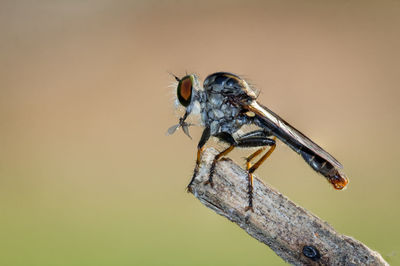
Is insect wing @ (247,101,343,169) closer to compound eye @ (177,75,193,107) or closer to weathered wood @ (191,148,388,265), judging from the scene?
compound eye @ (177,75,193,107)

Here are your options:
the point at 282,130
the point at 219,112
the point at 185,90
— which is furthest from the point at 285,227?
the point at 185,90

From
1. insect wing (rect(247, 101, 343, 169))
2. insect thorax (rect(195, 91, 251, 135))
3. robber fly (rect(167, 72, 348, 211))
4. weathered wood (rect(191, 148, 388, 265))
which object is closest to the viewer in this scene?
weathered wood (rect(191, 148, 388, 265))

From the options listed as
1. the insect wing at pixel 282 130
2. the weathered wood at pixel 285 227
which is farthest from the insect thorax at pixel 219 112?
the weathered wood at pixel 285 227

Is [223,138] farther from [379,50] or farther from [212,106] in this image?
[379,50]

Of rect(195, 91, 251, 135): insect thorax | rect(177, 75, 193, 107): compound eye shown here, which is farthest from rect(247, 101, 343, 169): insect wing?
rect(177, 75, 193, 107): compound eye

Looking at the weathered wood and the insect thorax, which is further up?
the insect thorax

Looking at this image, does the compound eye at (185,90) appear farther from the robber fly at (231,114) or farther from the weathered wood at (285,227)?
the weathered wood at (285,227)

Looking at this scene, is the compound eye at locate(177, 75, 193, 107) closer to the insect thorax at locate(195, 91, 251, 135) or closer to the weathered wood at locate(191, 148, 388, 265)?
the insect thorax at locate(195, 91, 251, 135)

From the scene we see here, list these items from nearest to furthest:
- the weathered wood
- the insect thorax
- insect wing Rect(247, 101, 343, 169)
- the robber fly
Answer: the weathered wood → insect wing Rect(247, 101, 343, 169) → the robber fly → the insect thorax

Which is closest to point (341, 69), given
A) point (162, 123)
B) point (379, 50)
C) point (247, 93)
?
point (379, 50)

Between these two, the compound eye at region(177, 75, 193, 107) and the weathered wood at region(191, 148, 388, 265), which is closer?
the weathered wood at region(191, 148, 388, 265)
